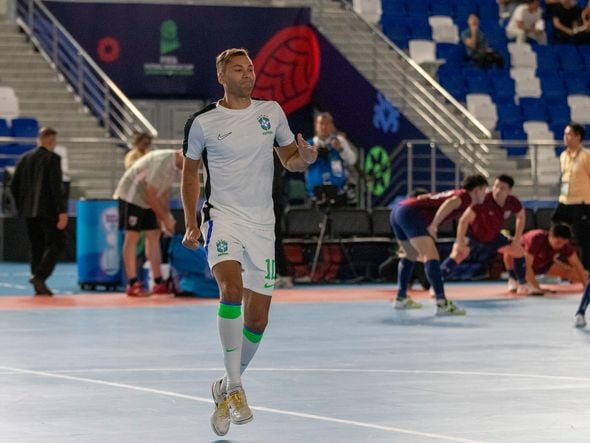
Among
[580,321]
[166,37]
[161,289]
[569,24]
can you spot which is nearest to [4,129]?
[166,37]

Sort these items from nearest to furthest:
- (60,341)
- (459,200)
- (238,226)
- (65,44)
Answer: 1. (238,226)
2. (60,341)
3. (459,200)
4. (65,44)

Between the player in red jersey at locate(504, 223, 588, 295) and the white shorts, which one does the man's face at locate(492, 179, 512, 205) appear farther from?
the white shorts

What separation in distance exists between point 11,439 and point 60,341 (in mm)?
5261

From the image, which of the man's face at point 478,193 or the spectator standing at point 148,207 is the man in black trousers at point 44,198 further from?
the man's face at point 478,193

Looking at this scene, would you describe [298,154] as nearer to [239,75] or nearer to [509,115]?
[239,75]

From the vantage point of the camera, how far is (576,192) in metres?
18.3

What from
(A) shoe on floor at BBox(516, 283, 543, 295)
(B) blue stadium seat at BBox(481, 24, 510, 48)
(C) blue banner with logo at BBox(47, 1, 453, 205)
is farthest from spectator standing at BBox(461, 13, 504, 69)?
(A) shoe on floor at BBox(516, 283, 543, 295)

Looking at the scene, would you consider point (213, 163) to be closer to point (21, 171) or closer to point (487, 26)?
point (21, 171)

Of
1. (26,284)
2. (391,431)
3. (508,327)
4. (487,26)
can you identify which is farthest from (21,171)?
(487,26)

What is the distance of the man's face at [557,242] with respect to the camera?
1823 centimetres

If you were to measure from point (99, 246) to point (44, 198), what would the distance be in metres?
1.54

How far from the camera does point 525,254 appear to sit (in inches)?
727

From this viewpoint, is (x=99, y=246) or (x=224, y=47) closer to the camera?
(x=99, y=246)

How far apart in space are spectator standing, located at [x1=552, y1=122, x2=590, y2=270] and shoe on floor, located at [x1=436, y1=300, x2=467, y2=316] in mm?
3859
